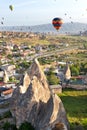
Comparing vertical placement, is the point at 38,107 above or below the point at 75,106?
above

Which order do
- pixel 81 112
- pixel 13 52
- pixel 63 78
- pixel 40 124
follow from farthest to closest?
pixel 13 52, pixel 63 78, pixel 81 112, pixel 40 124

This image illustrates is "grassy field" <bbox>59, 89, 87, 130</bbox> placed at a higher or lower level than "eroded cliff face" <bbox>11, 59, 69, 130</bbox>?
lower

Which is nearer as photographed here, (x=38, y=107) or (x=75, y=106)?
(x=38, y=107)

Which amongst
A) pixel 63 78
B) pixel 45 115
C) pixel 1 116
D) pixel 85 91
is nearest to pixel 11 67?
pixel 63 78

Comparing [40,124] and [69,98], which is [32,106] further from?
[69,98]
